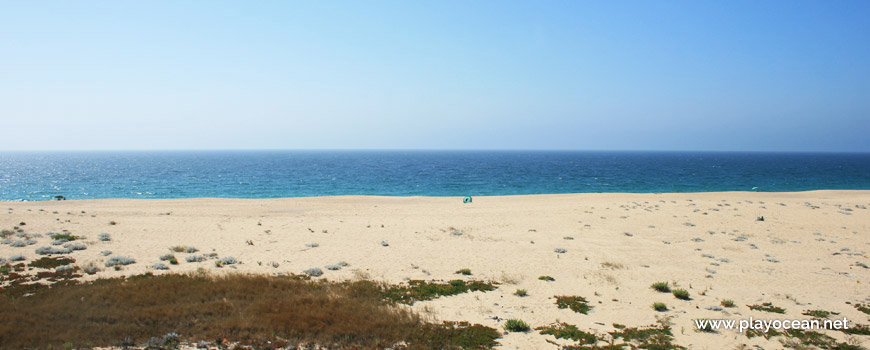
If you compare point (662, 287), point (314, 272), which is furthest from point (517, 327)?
point (314, 272)

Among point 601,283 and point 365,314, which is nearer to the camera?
point 365,314

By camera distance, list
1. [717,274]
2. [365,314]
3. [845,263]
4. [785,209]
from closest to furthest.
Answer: [365,314] → [717,274] → [845,263] → [785,209]

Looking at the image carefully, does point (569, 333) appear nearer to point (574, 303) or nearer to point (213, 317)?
point (574, 303)

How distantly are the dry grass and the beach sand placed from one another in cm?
156

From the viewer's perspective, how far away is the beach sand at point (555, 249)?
1270 centimetres

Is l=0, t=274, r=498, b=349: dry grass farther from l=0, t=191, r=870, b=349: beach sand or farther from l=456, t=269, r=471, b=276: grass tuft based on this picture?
l=456, t=269, r=471, b=276: grass tuft

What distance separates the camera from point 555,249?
70.3ft

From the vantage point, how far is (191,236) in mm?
24109

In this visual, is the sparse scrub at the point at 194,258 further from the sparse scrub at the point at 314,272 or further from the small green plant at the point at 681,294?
the small green plant at the point at 681,294

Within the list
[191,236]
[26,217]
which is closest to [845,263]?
[191,236]

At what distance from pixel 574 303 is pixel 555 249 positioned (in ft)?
28.4

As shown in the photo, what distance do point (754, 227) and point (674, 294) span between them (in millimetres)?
19294

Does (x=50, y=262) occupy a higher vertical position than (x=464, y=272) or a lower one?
higher

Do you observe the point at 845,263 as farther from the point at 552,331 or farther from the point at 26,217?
the point at 26,217
